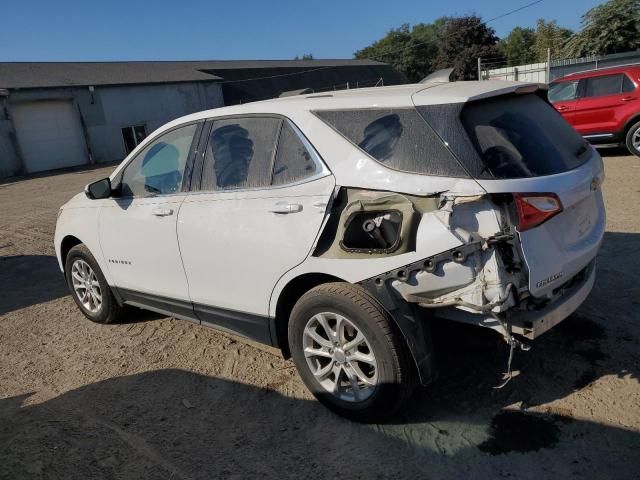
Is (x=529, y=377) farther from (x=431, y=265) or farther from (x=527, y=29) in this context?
(x=527, y=29)

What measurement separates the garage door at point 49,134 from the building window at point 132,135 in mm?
2542

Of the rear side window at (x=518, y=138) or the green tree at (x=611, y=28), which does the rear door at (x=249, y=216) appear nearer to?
the rear side window at (x=518, y=138)

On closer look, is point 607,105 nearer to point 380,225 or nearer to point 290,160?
point 290,160

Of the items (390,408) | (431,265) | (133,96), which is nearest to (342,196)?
(431,265)

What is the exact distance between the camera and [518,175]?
2.68m

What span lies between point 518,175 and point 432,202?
447 mm

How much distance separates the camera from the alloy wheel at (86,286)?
4.94 meters

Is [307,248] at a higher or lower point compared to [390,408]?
higher

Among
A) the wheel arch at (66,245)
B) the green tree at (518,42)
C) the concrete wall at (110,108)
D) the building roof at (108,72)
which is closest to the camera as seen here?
the wheel arch at (66,245)

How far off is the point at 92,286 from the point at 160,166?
5.18 ft

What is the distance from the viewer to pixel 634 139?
10.5m

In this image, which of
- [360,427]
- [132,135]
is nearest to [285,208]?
[360,427]

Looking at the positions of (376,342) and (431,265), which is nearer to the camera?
→ (431,265)

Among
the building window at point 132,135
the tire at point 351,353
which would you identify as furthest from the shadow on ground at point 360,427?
the building window at point 132,135
